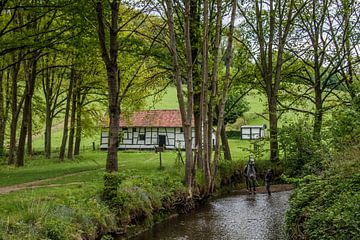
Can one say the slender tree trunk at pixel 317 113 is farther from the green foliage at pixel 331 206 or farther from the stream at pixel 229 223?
the green foliage at pixel 331 206

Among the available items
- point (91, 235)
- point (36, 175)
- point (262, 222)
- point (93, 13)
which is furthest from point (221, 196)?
point (91, 235)

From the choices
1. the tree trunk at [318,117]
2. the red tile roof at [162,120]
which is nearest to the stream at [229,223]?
the tree trunk at [318,117]

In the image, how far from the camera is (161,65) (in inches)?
941

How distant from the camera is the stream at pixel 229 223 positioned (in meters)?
14.1

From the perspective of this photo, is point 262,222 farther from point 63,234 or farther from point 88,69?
point 88,69

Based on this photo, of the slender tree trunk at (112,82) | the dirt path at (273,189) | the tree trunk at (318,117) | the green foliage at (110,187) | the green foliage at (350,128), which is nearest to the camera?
the green foliage at (350,128)

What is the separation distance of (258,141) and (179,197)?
1033 centimetres

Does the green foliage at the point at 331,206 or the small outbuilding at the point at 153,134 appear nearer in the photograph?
the green foliage at the point at 331,206

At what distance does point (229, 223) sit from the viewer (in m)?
15.9

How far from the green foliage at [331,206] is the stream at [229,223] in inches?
71.2

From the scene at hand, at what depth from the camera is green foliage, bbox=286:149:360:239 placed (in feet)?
28.4

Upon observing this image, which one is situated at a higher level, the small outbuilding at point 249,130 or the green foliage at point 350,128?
the small outbuilding at point 249,130

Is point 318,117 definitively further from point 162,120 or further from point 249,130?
point 249,130

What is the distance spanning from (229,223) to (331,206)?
6310 millimetres
